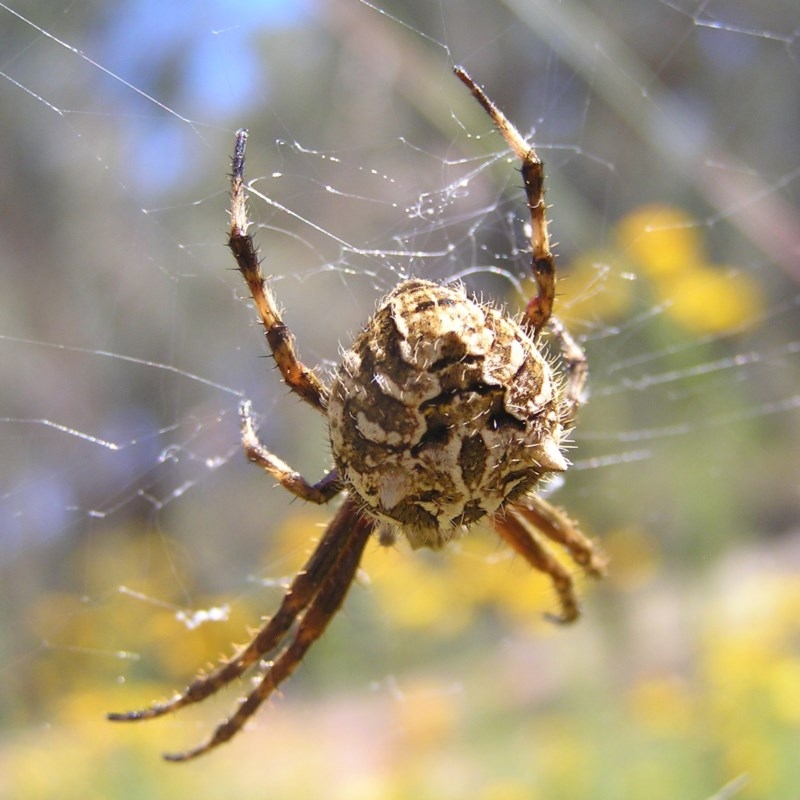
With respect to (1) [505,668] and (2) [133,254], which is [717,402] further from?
(2) [133,254]

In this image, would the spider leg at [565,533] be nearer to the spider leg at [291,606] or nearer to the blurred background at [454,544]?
the blurred background at [454,544]

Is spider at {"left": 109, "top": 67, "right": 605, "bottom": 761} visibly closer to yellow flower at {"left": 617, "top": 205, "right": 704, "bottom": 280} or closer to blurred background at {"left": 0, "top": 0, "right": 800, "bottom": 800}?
blurred background at {"left": 0, "top": 0, "right": 800, "bottom": 800}

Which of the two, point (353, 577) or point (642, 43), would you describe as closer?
point (353, 577)

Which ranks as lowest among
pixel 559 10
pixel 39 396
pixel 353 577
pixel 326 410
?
pixel 353 577

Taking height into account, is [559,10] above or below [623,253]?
above

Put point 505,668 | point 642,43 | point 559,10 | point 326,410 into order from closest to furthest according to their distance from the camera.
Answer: point 326,410, point 559,10, point 505,668, point 642,43

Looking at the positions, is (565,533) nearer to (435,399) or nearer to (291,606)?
(291,606)

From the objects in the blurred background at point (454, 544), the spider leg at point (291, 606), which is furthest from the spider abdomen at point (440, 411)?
the spider leg at point (291, 606)

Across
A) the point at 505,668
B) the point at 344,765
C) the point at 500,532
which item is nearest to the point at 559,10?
the point at 500,532
